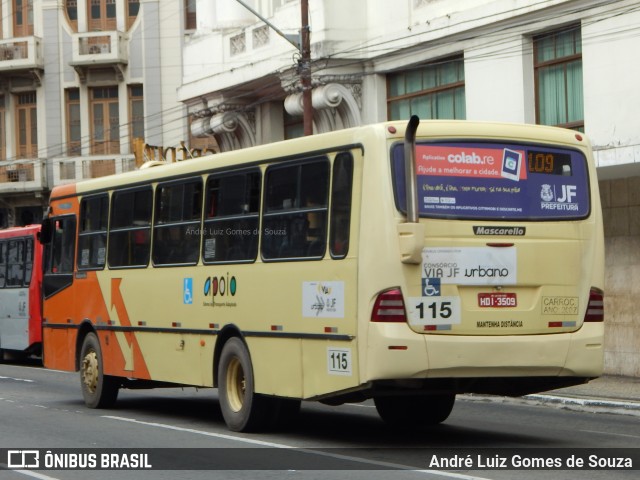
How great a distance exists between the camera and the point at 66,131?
47750 mm

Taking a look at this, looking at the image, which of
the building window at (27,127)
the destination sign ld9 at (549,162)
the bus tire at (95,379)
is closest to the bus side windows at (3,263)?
the bus tire at (95,379)

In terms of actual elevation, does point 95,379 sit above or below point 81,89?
below

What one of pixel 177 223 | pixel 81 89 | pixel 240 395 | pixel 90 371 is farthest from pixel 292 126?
pixel 81 89

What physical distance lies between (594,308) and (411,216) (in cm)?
220

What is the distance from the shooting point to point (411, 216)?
1239 centimetres

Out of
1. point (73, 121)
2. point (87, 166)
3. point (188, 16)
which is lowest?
point (87, 166)

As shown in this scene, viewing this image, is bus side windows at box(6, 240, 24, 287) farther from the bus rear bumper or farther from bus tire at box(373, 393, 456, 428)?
the bus rear bumper

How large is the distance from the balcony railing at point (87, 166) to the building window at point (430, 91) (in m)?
20.6

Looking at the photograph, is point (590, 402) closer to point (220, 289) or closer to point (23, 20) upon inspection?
point (220, 289)

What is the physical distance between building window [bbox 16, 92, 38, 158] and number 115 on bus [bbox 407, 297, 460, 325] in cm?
3747

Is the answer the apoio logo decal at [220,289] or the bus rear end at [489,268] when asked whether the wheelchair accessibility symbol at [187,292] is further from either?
the bus rear end at [489,268]

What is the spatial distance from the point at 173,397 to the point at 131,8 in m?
29.0

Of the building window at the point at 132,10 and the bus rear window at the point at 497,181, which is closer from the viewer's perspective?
the bus rear window at the point at 497,181

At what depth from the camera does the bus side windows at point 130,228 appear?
17000mm
